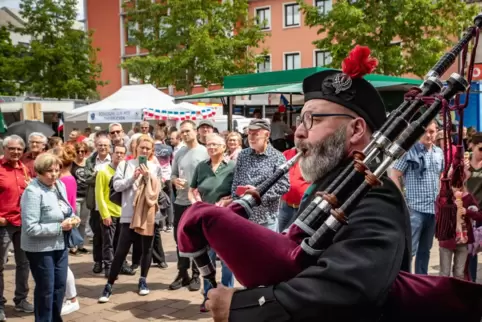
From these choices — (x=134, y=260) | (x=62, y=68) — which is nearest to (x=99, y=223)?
→ (x=134, y=260)

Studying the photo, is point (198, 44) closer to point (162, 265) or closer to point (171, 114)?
point (171, 114)

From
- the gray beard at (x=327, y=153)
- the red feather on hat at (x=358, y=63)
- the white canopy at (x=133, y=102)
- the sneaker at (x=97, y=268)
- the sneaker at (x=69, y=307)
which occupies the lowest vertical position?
the sneaker at (x=97, y=268)

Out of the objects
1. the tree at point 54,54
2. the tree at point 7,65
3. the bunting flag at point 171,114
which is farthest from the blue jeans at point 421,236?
the tree at point 7,65

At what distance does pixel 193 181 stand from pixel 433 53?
1571 centimetres

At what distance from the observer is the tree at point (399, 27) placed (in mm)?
18438

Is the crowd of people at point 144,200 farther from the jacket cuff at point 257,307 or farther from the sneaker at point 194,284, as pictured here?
the jacket cuff at point 257,307

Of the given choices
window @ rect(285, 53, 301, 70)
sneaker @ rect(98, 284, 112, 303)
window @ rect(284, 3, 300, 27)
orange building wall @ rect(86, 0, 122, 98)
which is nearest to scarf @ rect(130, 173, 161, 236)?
sneaker @ rect(98, 284, 112, 303)

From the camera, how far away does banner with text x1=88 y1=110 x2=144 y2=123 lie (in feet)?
50.2

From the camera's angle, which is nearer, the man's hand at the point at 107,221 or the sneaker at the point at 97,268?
the man's hand at the point at 107,221

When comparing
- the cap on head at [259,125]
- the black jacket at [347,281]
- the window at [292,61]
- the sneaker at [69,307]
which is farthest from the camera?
the window at [292,61]

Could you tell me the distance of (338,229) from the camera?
1562mm

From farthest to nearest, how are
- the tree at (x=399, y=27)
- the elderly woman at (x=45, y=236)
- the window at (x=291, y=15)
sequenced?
the window at (x=291, y=15) → the tree at (x=399, y=27) → the elderly woman at (x=45, y=236)

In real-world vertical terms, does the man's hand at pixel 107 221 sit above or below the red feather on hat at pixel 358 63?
below

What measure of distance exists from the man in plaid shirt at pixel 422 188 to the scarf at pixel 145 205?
275 centimetres
